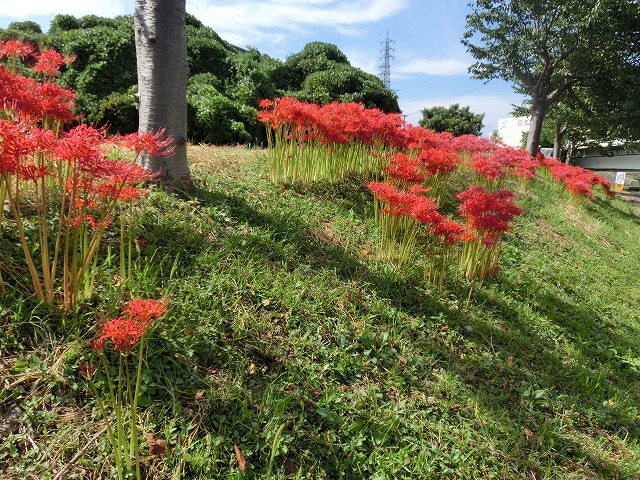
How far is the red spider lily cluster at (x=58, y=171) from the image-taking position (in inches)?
58.6

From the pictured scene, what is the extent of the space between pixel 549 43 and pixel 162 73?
14804 mm

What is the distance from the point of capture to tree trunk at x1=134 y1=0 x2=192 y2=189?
117 inches

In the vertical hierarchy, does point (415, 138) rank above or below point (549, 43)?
below

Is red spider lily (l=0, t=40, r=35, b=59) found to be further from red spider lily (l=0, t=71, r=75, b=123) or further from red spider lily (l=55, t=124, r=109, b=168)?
red spider lily (l=55, t=124, r=109, b=168)

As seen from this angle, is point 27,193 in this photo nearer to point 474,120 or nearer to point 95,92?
point 95,92

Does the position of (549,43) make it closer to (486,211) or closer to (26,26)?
(486,211)

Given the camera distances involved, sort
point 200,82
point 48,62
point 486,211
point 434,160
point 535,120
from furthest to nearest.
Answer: point 535,120 → point 200,82 → point 434,160 → point 486,211 → point 48,62

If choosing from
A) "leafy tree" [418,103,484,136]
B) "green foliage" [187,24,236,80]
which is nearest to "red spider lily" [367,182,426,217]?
"green foliage" [187,24,236,80]

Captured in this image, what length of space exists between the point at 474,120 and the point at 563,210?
79.8ft

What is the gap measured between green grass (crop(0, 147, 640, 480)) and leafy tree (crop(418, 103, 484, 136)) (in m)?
27.8

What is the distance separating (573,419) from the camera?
8.34 feet

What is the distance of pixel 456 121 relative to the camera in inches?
1158

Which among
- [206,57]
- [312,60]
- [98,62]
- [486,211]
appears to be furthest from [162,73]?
[312,60]

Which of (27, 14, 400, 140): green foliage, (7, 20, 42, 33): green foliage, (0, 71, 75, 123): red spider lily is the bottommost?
(0, 71, 75, 123): red spider lily
